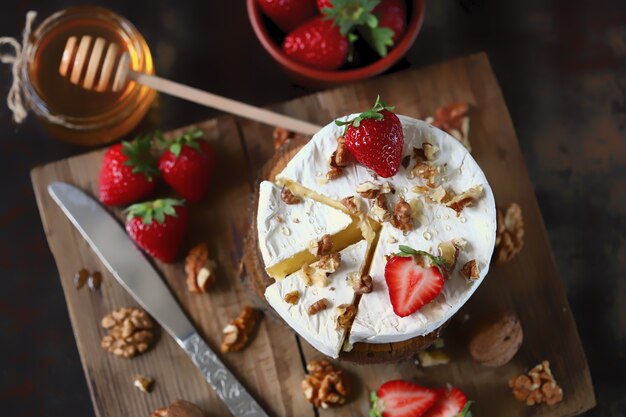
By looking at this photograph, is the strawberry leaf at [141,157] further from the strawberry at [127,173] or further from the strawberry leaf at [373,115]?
the strawberry leaf at [373,115]

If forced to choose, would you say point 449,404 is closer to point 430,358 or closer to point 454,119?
point 430,358

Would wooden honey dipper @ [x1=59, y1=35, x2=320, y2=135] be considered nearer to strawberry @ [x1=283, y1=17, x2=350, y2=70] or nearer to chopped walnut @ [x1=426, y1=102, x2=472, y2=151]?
strawberry @ [x1=283, y1=17, x2=350, y2=70]

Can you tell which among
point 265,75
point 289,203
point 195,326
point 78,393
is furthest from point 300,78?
point 78,393

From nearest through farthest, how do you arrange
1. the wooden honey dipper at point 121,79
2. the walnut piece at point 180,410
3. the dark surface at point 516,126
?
the walnut piece at point 180,410 → the wooden honey dipper at point 121,79 → the dark surface at point 516,126

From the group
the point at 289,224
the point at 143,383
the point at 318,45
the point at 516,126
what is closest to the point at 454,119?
the point at 516,126

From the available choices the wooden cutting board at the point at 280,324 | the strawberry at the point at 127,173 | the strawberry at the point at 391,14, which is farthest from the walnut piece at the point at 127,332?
the strawberry at the point at 391,14

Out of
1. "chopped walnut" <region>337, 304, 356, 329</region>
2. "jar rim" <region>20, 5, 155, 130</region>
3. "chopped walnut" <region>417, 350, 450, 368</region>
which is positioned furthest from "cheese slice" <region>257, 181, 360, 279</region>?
"jar rim" <region>20, 5, 155, 130</region>
